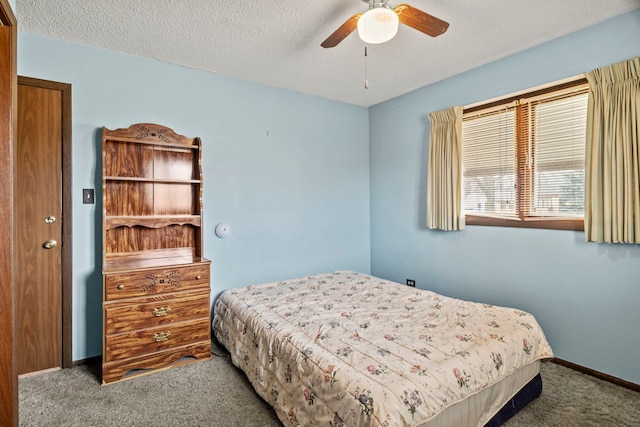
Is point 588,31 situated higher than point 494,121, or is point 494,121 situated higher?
point 588,31

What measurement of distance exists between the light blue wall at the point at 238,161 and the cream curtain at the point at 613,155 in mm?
2312

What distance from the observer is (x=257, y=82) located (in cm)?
331

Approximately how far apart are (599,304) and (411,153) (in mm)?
2107

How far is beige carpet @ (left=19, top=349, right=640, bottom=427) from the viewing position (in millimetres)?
1882

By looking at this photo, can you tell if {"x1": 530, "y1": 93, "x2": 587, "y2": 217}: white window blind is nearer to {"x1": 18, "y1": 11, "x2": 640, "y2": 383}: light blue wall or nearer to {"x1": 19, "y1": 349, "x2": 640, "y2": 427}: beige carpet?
{"x1": 18, "y1": 11, "x2": 640, "y2": 383}: light blue wall

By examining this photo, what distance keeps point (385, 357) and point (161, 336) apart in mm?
1703

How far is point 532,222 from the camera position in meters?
2.66

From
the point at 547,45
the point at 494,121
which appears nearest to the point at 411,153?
the point at 494,121

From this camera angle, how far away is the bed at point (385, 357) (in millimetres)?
1427

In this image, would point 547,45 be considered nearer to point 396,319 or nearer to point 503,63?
point 503,63

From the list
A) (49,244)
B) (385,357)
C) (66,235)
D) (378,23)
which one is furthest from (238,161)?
(385,357)

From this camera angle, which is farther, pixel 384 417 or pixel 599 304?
pixel 599 304

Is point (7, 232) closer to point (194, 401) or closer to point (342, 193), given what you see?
point (194, 401)

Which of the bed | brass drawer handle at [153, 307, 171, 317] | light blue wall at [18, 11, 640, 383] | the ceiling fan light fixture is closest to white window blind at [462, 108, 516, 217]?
light blue wall at [18, 11, 640, 383]
